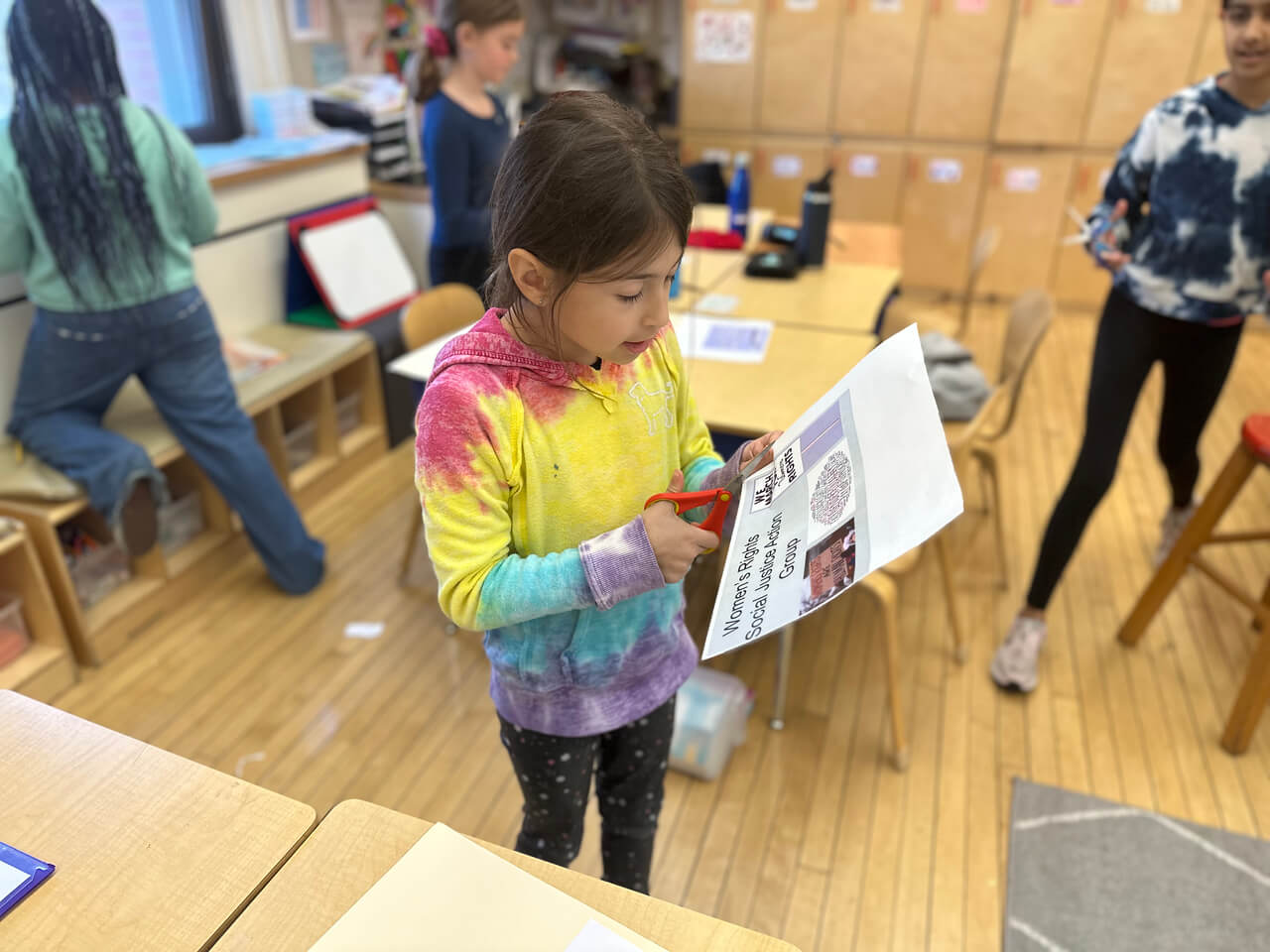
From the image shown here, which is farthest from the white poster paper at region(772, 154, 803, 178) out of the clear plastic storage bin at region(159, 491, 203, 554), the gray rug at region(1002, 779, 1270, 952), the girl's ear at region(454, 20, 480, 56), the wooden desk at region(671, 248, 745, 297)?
the gray rug at region(1002, 779, 1270, 952)

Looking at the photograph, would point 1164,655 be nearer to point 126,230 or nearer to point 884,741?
point 884,741

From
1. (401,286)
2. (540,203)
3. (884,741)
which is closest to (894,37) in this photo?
(401,286)

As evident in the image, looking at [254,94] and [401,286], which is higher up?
[254,94]

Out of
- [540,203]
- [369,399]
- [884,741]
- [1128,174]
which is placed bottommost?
[884,741]

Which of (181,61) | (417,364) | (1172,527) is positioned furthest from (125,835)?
(181,61)

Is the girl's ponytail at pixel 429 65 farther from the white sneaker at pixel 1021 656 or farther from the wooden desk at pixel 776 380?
the white sneaker at pixel 1021 656

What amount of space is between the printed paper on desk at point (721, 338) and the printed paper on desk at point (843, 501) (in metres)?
1.20

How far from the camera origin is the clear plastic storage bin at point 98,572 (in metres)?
2.18

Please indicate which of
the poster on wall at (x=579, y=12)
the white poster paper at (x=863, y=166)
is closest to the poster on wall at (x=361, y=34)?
the poster on wall at (x=579, y=12)

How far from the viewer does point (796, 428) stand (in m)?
0.88

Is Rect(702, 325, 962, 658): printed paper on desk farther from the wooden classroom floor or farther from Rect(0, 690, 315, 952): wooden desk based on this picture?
the wooden classroom floor

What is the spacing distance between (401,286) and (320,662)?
1.61 m

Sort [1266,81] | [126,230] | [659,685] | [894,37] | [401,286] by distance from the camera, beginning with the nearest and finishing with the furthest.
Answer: [659,685] → [1266,81] → [126,230] → [401,286] → [894,37]

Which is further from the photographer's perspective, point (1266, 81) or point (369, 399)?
point (369, 399)
